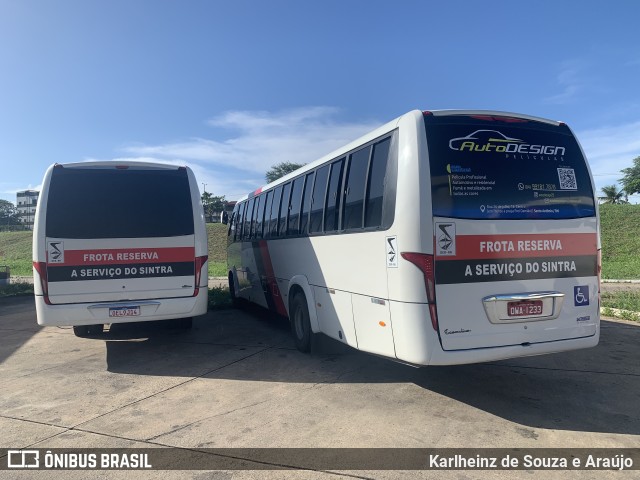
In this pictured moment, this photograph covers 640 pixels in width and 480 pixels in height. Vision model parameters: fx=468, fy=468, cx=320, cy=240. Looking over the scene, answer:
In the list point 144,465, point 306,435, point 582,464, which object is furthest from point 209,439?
point 582,464

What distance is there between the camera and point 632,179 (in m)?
60.9

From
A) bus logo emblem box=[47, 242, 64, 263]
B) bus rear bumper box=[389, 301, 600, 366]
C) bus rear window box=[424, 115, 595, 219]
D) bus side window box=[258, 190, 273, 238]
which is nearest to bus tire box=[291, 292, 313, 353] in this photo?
bus side window box=[258, 190, 273, 238]

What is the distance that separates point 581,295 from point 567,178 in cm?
124

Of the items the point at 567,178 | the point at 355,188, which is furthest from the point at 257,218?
the point at 567,178

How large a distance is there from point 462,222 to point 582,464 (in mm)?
2180

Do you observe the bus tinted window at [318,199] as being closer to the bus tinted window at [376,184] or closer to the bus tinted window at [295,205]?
the bus tinted window at [295,205]

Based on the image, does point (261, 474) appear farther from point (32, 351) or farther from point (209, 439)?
point (32, 351)

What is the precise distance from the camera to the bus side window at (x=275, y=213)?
28.6 feet

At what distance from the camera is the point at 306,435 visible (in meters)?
4.20

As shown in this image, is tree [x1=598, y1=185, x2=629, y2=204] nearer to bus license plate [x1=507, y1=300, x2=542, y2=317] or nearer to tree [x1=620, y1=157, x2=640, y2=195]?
tree [x1=620, y1=157, x2=640, y2=195]

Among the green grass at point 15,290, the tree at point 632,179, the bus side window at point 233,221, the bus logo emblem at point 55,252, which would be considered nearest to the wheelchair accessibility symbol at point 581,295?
the bus logo emblem at point 55,252

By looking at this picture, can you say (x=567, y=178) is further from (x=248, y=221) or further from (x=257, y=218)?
(x=248, y=221)

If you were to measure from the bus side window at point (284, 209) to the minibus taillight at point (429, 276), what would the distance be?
3.96 m

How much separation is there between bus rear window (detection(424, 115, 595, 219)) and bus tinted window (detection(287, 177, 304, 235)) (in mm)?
3301
